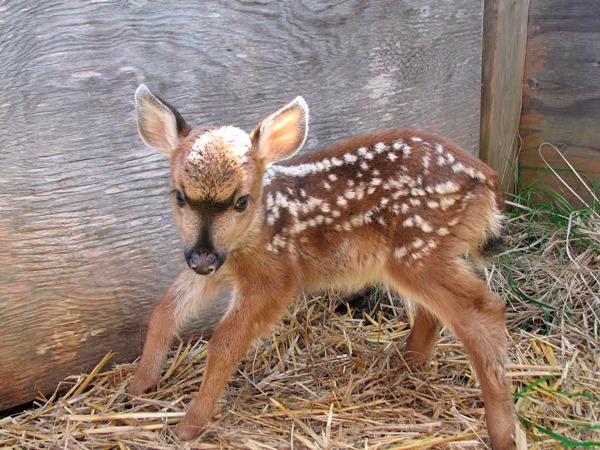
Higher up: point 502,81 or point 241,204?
point 241,204

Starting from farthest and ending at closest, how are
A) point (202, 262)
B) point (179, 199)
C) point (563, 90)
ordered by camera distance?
1. point (563, 90)
2. point (179, 199)
3. point (202, 262)

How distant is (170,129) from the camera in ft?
9.61

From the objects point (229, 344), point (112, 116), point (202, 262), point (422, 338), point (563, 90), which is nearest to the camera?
point (202, 262)

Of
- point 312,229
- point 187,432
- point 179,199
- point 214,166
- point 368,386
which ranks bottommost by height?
point 368,386

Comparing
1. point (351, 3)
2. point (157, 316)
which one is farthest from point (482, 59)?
point (157, 316)

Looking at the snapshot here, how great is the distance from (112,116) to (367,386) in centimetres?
155

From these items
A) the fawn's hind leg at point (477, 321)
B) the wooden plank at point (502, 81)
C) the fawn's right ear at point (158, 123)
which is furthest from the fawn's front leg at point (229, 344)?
the wooden plank at point (502, 81)

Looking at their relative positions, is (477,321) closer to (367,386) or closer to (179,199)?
(367,386)

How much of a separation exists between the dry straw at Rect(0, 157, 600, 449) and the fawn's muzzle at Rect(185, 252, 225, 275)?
662mm

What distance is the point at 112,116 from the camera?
311cm

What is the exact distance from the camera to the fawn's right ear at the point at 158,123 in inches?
111

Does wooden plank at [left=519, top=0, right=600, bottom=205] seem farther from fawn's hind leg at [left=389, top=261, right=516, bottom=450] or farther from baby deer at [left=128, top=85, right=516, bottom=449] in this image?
fawn's hind leg at [left=389, top=261, right=516, bottom=450]

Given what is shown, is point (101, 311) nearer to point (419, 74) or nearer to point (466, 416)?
point (466, 416)

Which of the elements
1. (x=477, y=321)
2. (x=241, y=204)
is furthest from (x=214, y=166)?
(x=477, y=321)
